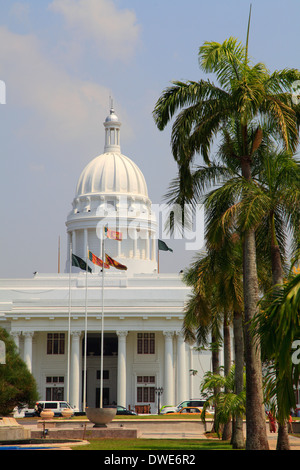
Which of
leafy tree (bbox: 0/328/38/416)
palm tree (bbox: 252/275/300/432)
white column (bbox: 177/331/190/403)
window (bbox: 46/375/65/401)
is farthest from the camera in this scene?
window (bbox: 46/375/65/401)

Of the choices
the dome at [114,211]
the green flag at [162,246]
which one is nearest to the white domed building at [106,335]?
the green flag at [162,246]

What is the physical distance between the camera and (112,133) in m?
103

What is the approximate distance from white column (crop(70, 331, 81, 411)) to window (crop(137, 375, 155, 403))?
6.92m

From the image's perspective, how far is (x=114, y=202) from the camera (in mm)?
97688

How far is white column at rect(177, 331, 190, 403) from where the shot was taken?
7331 centimetres

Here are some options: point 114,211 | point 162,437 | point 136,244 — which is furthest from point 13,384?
point 114,211

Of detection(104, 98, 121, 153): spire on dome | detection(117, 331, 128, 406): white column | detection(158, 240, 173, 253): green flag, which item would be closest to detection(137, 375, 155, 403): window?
detection(117, 331, 128, 406): white column

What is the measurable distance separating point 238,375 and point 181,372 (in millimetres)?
46743

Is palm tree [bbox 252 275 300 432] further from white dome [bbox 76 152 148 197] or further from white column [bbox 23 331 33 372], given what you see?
white dome [bbox 76 152 148 197]

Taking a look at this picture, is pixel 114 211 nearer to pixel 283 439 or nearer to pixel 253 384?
pixel 283 439

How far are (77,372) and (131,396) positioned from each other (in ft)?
22.2

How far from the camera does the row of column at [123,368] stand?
7225 cm
